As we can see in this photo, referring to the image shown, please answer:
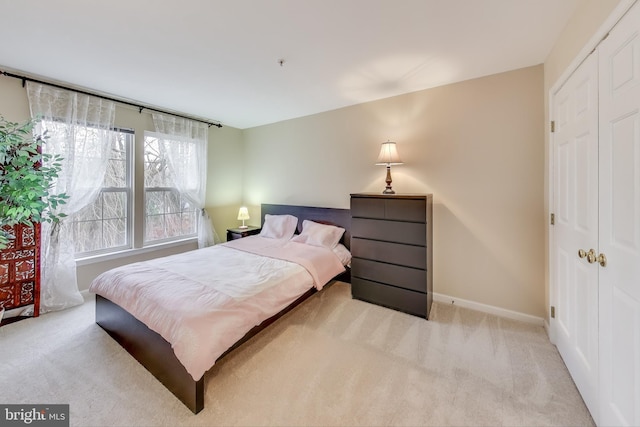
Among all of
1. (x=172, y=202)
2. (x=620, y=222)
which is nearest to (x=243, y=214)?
(x=172, y=202)

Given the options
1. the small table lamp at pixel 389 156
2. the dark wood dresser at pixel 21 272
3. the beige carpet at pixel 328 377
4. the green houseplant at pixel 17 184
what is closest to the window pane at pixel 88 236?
the dark wood dresser at pixel 21 272

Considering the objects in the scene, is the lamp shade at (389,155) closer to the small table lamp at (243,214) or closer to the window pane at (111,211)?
the small table lamp at (243,214)

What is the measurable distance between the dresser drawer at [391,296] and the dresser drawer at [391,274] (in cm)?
6

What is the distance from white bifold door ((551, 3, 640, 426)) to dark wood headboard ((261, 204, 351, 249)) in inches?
82.5

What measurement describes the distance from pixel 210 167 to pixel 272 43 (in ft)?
8.69

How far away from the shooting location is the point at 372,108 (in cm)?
314

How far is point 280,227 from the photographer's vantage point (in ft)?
12.2

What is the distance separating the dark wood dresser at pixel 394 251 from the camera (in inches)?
95.5

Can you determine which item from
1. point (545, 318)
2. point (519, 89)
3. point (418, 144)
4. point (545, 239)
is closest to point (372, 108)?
point (418, 144)

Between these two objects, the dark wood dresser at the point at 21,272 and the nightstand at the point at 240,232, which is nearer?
the dark wood dresser at the point at 21,272

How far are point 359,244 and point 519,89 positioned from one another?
2.12m

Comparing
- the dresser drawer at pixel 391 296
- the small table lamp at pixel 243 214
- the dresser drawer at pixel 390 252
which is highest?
the small table lamp at pixel 243 214

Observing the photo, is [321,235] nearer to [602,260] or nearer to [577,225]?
[577,225]

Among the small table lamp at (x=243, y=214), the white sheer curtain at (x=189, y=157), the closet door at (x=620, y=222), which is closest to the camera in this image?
the closet door at (x=620, y=222)
